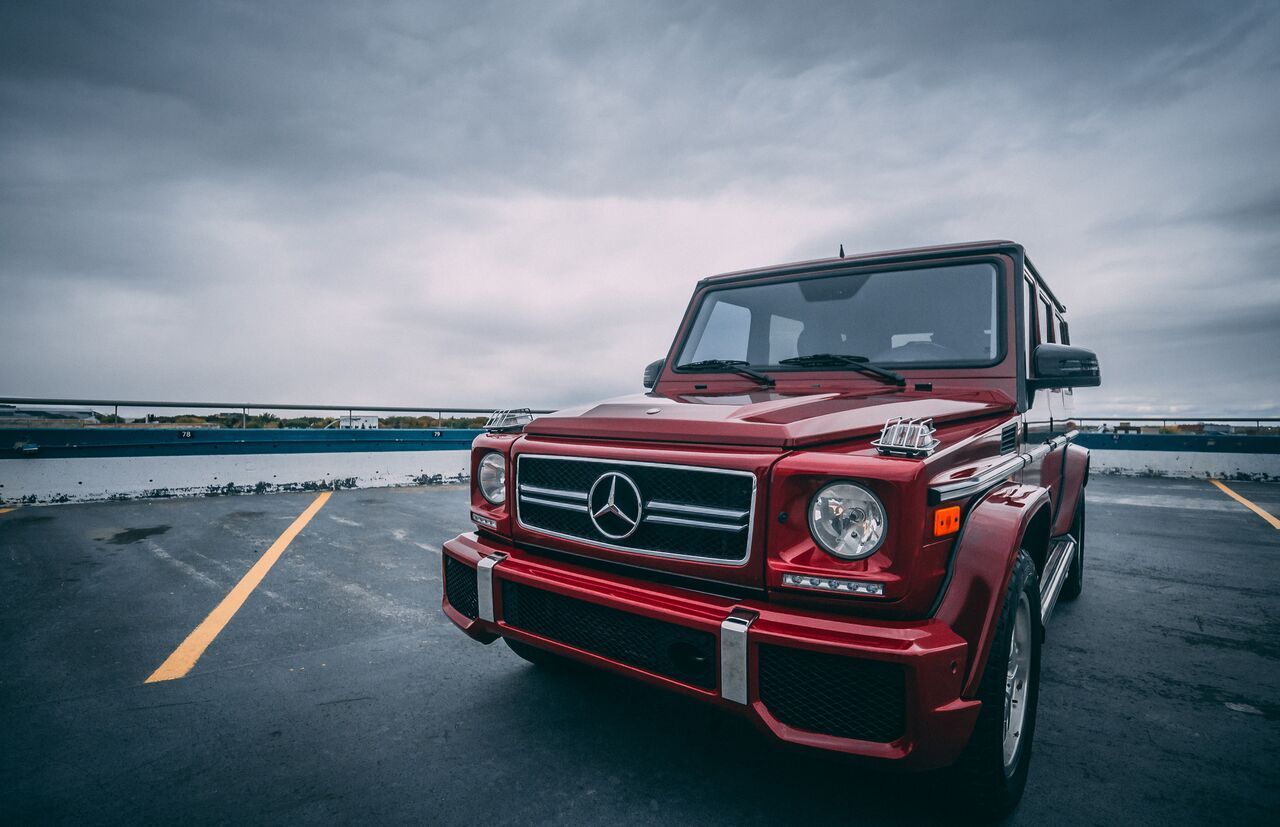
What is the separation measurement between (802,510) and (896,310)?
163 centimetres

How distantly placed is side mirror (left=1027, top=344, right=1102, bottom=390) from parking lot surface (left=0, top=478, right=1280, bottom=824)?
1.40 metres

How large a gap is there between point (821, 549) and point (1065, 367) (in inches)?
69.8

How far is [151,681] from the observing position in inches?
113

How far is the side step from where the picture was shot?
2670mm

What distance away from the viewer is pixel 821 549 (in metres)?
1.79

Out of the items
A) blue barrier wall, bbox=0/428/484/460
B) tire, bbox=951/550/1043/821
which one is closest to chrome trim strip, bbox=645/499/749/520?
tire, bbox=951/550/1043/821

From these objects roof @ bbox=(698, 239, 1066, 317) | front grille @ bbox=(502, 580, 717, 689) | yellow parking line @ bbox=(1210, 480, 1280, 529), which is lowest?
yellow parking line @ bbox=(1210, 480, 1280, 529)

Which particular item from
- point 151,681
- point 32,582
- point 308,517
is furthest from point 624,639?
point 308,517

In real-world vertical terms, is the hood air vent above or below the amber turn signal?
above

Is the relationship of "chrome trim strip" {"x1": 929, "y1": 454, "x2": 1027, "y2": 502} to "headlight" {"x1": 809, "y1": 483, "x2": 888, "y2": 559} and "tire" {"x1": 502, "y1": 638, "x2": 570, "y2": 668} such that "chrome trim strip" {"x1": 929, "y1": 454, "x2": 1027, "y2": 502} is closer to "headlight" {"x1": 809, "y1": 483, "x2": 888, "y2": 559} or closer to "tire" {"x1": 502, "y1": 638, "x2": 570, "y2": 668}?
"headlight" {"x1": 809, "y1": 483, "x2": 888, "y2": 559}

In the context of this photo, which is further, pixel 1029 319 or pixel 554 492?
pixel 1029 319

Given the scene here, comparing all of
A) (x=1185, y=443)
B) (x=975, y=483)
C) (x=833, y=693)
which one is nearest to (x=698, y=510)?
(x=833, y=693)

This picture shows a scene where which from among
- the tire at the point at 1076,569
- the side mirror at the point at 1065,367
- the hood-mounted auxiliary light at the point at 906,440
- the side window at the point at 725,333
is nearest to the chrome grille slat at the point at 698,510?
the hood-mounted auxiliary light at the point at 906,440

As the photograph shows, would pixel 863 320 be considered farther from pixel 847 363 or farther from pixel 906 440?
pixel 906 440
